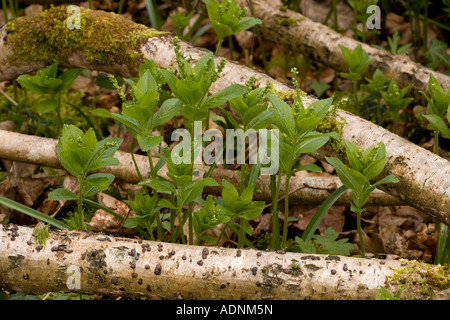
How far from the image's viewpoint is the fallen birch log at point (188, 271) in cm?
181

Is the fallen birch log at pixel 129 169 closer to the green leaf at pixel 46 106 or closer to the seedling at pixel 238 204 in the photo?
the green leaf at pixel 46 106

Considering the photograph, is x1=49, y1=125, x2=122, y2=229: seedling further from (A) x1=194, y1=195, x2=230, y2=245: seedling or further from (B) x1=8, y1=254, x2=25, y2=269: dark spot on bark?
(A) x1=194, y1=195, x2=230, y2=245: seedling

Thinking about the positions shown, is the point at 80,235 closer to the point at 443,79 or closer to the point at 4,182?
the point at 4,182

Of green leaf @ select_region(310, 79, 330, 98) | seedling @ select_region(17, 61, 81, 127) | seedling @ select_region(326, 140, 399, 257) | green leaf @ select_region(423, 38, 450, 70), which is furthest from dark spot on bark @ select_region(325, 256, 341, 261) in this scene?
green leaf @ select_region(423, 38, 450, 70)

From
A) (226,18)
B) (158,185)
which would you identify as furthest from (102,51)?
(158,185)

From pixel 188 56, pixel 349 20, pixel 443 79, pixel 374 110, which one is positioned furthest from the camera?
pixel 349 20

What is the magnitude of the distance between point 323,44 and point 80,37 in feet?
4.76

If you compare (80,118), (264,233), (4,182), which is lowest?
(264,233)

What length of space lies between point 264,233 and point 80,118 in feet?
5.11

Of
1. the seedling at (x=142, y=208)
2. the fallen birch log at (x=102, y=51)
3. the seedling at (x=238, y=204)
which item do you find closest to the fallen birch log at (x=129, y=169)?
the fallen birch log at (x=102, y=51)

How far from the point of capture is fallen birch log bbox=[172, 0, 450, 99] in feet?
10.1

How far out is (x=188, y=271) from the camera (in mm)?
1896

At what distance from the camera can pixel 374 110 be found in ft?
11.3
